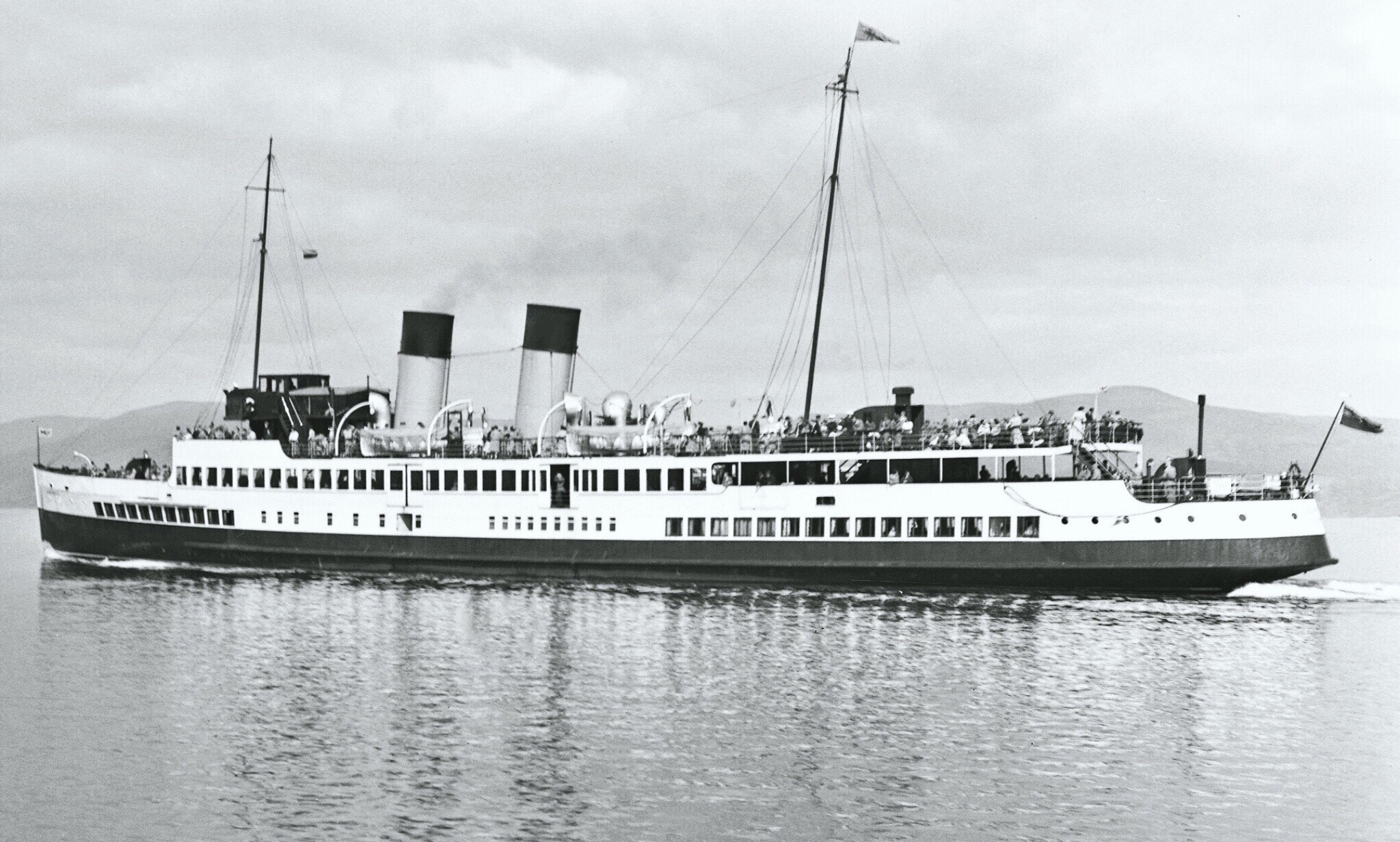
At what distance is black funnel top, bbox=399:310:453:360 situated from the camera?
202 ft

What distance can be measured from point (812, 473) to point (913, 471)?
3776 mm

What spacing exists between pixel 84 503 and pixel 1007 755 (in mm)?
49182

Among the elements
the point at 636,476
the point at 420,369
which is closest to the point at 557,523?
the point at 636,476

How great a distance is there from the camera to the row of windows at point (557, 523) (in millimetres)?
55312

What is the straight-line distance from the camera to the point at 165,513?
203 feet

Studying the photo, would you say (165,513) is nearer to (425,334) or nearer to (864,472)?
(425,334)

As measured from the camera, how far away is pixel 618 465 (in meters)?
55.3

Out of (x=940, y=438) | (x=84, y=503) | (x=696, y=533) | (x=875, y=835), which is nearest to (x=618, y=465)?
(x=696, y=533)

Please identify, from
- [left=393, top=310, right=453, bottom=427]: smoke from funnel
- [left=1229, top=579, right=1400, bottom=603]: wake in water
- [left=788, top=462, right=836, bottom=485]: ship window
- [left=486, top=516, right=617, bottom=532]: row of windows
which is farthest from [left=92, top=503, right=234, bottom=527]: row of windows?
[left=1229, top=579, right=1400, bottom=603]: wake in water

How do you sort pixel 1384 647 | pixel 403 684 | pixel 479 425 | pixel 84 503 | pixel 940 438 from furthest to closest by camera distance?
1. pixel 84 503
2. pixel 479 425
3. pixel 940 438
4. pixel 1384 647
5. pixel 403 684

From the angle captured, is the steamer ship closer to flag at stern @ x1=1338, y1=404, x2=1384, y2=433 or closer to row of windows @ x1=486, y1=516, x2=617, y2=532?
row of windows @ x1=486, y1=516, x2=617, y2=532

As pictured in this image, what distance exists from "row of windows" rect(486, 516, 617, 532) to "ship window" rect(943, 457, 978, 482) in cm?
1295

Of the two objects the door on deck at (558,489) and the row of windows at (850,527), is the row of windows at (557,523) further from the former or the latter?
the row of windows at (850,527)

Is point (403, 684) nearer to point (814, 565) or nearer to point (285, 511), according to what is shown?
point (814, 565)
